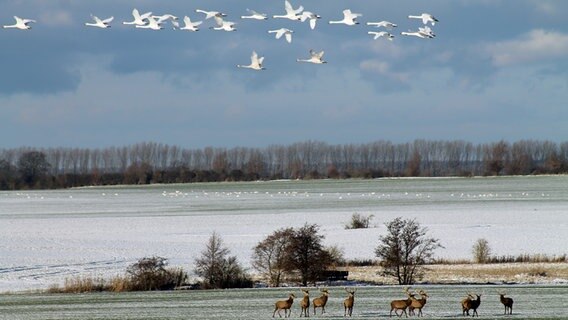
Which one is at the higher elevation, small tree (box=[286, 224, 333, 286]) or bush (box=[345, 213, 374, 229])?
bush (box=[345, 213, 374, 229])

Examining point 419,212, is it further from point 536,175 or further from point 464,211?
point 536,175

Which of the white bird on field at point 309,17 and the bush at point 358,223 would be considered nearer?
the white bird on field at point 309,17

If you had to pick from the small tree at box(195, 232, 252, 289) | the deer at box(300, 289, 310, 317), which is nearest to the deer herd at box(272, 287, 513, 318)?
the deer at box(300, 289, 310, 317)

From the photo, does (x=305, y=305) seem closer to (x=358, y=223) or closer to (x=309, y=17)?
(x=309, y=17)

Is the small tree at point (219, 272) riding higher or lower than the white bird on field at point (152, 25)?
lower

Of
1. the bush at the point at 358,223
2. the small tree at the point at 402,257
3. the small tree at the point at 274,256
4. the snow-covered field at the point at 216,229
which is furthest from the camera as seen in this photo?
the bush at the point at 358,223

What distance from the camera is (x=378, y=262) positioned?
37375mm

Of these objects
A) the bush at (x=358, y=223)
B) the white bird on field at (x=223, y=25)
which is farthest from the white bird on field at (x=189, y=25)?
the bush at (x=358, y=223)

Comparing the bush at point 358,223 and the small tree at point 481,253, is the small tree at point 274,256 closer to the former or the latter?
the small tree at point 481,253

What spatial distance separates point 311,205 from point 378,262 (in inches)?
1681

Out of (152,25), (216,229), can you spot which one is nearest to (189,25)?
(152,25)

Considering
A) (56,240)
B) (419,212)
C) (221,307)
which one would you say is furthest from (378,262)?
(419,212)

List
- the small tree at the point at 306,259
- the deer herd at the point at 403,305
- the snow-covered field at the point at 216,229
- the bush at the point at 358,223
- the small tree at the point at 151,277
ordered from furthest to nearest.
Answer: the bush at the point at 358,223
the snow-covered field at the point at 216,229
the small tree at the point at 306,259
the small tree at the point at 151,277
the deer herd at the point at 403,305

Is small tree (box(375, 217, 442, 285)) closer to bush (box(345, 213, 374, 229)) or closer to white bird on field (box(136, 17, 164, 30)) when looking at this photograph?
white bird on field (box(136, 17, 164, 30))
